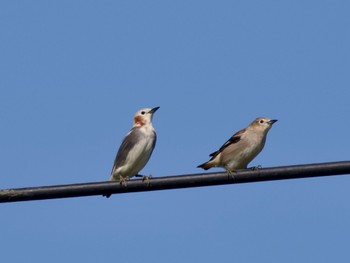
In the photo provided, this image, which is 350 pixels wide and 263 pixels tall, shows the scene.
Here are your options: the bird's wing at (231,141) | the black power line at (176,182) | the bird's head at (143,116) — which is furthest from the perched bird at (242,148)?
the black power line at (176,182)

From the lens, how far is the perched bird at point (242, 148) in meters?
15.5

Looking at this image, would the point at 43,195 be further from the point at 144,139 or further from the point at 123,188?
the point at 144,139

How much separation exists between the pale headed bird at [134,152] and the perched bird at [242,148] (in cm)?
153

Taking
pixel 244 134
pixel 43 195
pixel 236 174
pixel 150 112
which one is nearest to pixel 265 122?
pixel 244 134

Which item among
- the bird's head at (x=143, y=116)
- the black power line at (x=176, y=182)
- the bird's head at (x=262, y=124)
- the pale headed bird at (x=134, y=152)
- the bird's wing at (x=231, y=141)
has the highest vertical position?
the bird's head at (x=143, y=116)

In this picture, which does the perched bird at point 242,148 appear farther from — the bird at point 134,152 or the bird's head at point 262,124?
the bird at point 134,152

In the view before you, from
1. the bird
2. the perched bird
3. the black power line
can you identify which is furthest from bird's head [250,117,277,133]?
the black power line

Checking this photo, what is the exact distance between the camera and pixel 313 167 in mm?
8875

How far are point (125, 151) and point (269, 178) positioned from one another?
6.11m

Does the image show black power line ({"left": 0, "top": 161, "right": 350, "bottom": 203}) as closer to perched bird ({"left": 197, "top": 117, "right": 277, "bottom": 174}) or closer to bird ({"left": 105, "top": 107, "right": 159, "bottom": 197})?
bird ({"left": 105, "top": 107, "right": 159, "bottom": 197})

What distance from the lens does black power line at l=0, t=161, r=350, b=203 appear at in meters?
8.45

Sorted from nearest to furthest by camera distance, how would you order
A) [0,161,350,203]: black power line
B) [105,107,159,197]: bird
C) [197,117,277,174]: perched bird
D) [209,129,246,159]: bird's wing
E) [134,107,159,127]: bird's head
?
[0,161,350,203]: black power line < [105,107,159,197]: bird < [134,107,159,127]: bird's head < [197,117,277,174]: perched bird < [209,129,246,159]: bird's wing

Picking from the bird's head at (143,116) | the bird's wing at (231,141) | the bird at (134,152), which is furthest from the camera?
the bird's wing at (231,141)

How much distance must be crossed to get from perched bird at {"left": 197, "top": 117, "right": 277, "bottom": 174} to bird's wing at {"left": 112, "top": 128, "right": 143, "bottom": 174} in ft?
5.90
